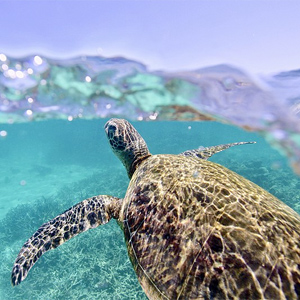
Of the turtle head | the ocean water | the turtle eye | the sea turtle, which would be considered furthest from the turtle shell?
the ocean water

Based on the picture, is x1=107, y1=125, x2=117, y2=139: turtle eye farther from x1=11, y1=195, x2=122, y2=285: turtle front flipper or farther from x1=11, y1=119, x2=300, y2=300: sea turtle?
x1=11, y1=119, x2=300, y2=300: sea turtle

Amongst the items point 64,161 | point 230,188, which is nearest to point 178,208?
point 230,188

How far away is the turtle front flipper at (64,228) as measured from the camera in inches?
154

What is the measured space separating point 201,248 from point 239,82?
7.80 meters

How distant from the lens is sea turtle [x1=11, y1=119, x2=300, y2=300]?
222 cm

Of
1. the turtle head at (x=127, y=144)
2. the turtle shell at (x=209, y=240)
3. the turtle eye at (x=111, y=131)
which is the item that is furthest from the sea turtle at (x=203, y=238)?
the turtle eye at (x=111, y=131)

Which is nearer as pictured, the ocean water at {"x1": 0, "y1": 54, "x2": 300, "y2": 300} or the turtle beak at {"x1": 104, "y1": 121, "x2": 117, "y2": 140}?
the turtle beak at {"x1": 104, "y1": 121, "x2": 117, "y2": 140}

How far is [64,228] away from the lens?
4.31 m

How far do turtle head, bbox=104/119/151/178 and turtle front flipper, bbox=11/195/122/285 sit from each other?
120cm

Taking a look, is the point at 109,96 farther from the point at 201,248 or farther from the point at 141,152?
the point at 201,248

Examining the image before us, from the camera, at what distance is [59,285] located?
896 centimetres

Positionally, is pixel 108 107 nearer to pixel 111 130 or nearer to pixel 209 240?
pixel 111 130

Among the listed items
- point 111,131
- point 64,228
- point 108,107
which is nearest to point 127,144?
point 111,131

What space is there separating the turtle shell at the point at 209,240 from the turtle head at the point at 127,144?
1.81 meters
